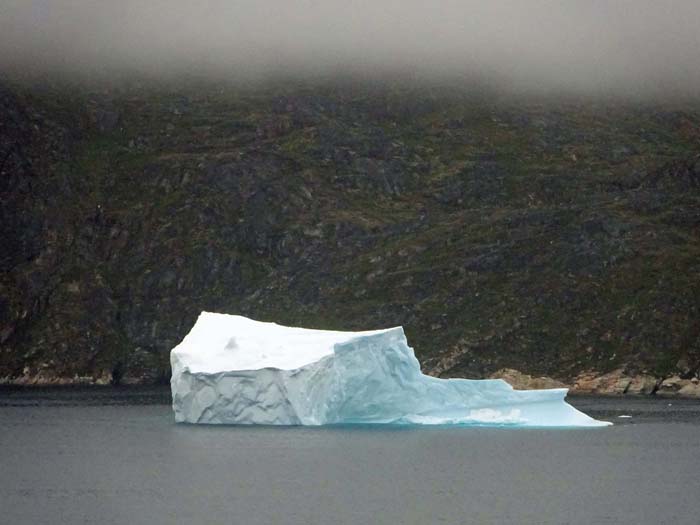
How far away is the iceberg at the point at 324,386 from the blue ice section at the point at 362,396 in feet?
0.18

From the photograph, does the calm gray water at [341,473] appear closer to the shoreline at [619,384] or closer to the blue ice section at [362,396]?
the blue ice section at [362,396]

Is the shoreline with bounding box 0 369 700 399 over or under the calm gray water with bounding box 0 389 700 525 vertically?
under

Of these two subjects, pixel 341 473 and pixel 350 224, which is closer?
pixel 341 473

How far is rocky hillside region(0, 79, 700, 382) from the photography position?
142 metres

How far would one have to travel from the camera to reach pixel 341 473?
68.3 m

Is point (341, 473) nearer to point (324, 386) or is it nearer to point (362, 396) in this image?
point (324, 386)

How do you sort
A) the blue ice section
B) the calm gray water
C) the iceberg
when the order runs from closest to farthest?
the calm gray water
the iceberg
the blue ice section

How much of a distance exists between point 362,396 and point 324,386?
2562mm

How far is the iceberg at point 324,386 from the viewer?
268 ft

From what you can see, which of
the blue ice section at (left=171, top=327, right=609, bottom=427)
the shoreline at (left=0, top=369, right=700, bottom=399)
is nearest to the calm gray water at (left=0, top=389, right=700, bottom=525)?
the blue ice section at (left=171, top=327, right=609, bottom=427)

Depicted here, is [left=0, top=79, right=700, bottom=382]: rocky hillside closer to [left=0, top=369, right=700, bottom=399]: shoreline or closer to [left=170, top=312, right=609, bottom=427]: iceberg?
[left=0, top=369, right=700, bottom=399]: shoreline

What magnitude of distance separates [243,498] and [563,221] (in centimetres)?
9480

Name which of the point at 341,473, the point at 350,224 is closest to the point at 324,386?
the point at 341,473

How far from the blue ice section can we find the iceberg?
0.18 feet
